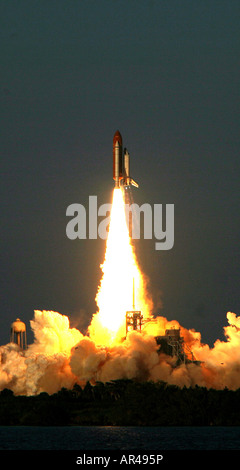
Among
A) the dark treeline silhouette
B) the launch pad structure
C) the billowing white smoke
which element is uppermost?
the launch pad structure

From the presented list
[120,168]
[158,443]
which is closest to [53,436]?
[158,443]

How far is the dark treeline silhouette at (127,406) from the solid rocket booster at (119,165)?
73.5 feet

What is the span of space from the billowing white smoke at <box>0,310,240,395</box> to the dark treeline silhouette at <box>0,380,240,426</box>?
1869 mm

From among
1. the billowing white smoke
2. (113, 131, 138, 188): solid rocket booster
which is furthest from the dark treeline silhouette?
(113, 131, 138, 188): solid rocket booster

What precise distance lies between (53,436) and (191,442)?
571 inches

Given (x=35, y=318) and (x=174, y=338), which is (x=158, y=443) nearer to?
(x=174, y=338)

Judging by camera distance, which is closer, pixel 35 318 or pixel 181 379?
pixel 181 379

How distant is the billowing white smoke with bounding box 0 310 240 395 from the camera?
128 metres

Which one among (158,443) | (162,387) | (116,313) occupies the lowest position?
(158,443)

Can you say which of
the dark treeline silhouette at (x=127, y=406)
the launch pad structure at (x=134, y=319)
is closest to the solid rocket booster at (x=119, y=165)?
the launch pad structure at (x=134, y=319)

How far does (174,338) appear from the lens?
428 feet

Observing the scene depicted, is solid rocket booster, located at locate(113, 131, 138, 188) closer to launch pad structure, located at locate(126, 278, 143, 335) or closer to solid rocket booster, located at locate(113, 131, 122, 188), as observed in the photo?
solid rocket booster, located at locate(113, 131, 122, 188)

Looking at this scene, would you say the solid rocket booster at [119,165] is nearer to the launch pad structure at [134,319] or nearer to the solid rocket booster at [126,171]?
the solid rocket booster at [126,171]

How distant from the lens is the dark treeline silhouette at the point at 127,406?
123 m
